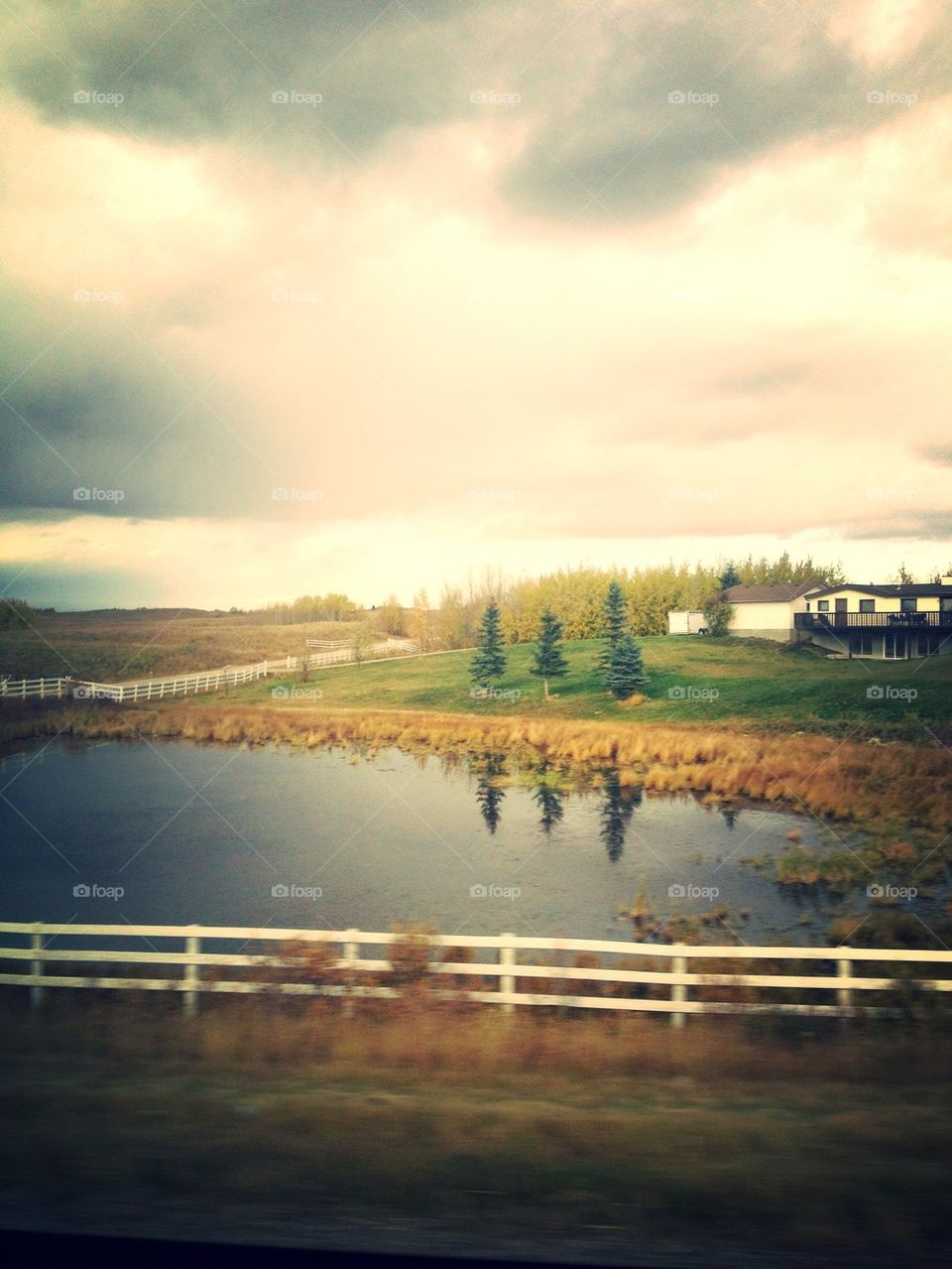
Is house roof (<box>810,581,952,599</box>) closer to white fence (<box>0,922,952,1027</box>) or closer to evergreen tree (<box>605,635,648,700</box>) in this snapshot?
evergreen tree (<box>605,635,648,700</box>)

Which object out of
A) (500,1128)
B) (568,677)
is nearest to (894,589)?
(568,677)

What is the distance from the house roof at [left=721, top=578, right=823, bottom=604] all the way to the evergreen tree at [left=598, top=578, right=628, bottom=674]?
1.57 metres

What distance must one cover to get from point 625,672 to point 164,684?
762 centimetres

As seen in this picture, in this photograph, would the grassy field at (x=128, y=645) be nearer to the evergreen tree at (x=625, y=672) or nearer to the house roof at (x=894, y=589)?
the evergreen tree at (x=625, y=672)

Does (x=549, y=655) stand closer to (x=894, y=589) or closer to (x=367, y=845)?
(x=367, y=845)

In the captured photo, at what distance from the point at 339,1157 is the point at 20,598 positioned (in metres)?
12.5

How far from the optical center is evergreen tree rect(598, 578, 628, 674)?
43.1ft

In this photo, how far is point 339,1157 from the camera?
4.32m

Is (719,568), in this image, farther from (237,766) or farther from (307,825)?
(237,766)

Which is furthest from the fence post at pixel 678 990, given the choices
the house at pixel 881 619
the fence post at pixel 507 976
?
the house at pixel 881 619

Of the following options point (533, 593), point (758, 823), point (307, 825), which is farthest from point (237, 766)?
point (758, 823)

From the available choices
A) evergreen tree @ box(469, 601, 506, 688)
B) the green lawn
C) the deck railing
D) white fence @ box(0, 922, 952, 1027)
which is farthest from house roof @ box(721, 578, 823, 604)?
white fence @ box(0, 922, 952, 1027)

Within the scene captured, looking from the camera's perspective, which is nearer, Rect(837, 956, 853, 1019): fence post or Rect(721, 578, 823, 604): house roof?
Rect(837, 956, 853, 1019): fence post

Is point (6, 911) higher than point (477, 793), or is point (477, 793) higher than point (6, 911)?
point (477, 793)
